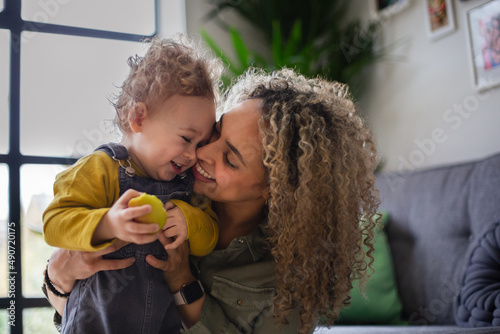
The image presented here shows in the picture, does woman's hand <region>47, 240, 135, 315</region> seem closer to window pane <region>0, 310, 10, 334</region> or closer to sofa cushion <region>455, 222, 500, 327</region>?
sofa cushion <region>455, 222, 500, 327</region>

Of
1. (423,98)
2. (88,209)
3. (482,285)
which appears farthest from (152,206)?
(423,98)

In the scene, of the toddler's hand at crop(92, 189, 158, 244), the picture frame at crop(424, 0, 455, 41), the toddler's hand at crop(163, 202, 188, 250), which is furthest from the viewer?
the picture frame at crop(424, 0, 455, 41)

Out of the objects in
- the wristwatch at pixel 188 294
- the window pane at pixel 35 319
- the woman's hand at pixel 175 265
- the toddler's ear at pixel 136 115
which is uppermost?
the toddler's ear at pixel 136 115

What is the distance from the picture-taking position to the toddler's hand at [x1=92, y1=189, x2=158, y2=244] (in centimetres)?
88

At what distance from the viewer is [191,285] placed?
127cm

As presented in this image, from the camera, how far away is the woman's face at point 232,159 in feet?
4.15

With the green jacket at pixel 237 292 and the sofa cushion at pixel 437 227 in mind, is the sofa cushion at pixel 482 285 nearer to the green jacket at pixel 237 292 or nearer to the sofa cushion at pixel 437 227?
the sofa cushion at pixel 437 227

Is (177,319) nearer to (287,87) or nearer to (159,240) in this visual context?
(159,240)

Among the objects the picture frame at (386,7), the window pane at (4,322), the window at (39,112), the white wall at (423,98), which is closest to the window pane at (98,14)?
the window at (39,112)

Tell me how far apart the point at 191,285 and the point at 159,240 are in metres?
0.18

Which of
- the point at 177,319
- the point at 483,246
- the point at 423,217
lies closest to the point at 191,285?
the point at 177,319

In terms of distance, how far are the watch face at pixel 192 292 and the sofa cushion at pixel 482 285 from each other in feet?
3.34

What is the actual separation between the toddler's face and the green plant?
1.60 meters

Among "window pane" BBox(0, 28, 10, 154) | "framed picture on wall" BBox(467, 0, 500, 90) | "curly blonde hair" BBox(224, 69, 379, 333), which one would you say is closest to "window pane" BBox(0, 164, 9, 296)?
"window pane" BBox(0, 28, 10, 154)
